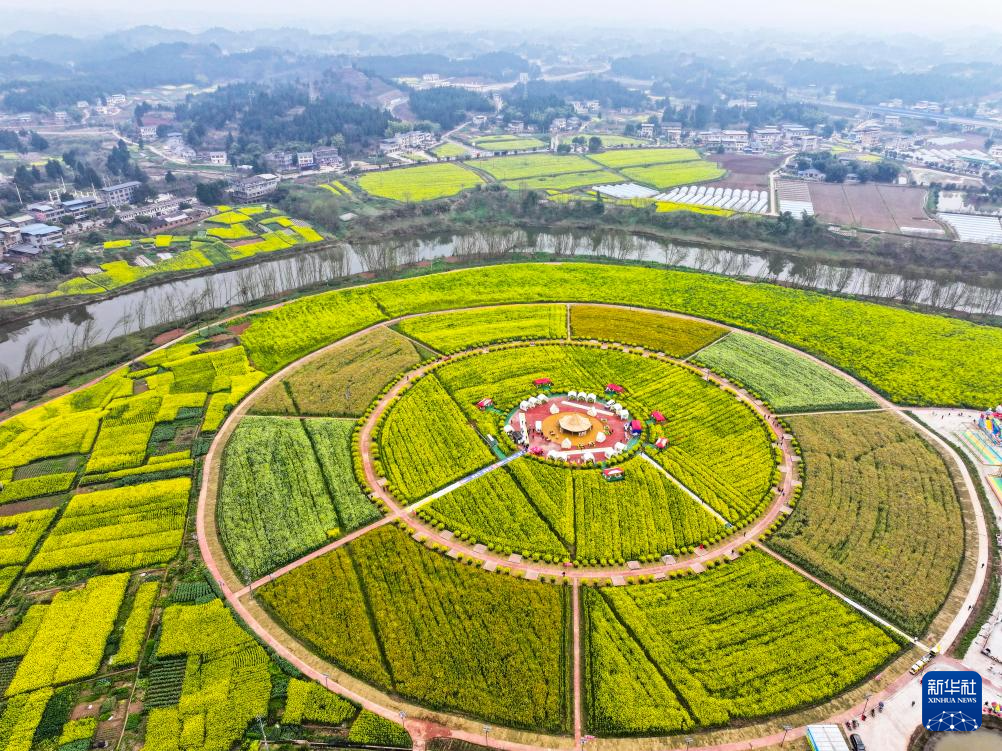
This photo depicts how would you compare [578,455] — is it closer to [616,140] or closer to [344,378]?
[344,378]

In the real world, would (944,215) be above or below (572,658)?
above

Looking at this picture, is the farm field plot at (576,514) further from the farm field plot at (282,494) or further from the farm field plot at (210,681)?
the farm field plot at (210,681)

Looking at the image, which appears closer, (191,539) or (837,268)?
(191,539)

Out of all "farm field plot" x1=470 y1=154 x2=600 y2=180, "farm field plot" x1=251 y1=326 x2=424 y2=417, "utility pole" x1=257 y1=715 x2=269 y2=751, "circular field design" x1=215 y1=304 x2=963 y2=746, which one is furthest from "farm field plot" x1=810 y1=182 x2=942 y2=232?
"utility pole" x1=257 y1=715 x2=269 y2=751

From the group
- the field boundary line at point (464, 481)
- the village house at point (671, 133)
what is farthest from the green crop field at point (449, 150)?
the field boundary line at point (464, 481)

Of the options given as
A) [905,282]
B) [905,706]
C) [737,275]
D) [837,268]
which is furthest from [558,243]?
[905,706]

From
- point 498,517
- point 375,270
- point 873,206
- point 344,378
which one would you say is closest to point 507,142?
point 873,206

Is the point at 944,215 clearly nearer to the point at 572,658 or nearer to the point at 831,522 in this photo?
the point at 831,522
